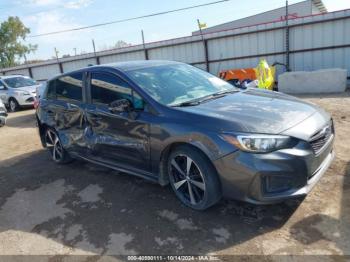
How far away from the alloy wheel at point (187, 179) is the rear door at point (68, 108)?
185 centimetres

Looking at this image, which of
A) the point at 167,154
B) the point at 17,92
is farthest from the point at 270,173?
the point at 17,92

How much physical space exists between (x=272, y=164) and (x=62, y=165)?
417cm

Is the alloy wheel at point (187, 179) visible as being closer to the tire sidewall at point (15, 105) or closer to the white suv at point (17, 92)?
the white suv at point (17, 92)

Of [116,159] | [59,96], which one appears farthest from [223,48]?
[116,159]

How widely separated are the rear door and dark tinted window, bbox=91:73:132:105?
0.30m

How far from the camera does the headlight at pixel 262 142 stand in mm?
3160

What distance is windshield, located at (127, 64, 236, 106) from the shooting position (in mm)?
4094

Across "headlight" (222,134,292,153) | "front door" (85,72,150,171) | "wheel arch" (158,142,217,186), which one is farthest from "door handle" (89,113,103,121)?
"headlight" (222,134,292,153)

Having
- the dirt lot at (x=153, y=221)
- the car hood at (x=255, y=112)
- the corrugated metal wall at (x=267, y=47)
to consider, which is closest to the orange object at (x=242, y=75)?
the corrugated metal wall at (x=267, y=47)

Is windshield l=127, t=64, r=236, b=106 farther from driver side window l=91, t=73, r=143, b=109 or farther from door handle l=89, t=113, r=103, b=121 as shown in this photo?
door handle l=89, t=113, r=103, b=121

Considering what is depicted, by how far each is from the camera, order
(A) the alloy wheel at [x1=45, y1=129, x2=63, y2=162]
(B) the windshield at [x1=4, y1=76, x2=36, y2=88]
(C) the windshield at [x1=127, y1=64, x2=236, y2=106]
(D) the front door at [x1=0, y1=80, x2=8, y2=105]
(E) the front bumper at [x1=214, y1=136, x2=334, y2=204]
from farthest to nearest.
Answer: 1. (B) the windshield at [x1=4, y1=76, x2=36, y2=88]
2. (D) the front door at [x1=0, y1=80, x2=8, y2=105]
3. (A) the alloy wheel at [x1=45, y1=129, x2=63, y2=162]
4. (C) the windshield at [x1=127, y1=64, x2=236, y2=106]
5. (E) the front bumper at [x1=214, y1=136, x2=334, y2=204]

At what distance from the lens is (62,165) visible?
6.09m

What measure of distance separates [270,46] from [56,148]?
10.6 m

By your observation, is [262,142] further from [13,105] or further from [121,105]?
[13,105]
